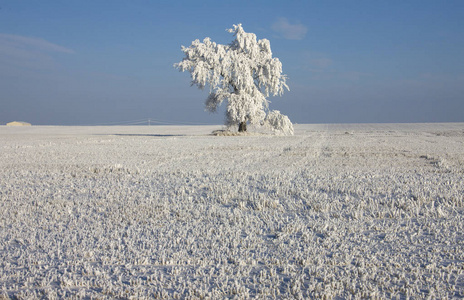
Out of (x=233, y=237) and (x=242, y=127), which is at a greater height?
(x=242, y=127)

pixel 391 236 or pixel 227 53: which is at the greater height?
pixel 227 53

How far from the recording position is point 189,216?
643 cm

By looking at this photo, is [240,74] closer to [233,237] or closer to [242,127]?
[242,127]

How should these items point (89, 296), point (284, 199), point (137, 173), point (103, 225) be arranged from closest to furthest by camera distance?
point (89, 296)
point (103, 225)
point (284, 199)
point (137, 173)

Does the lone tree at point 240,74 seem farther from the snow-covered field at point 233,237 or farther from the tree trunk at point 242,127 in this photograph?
the snow-covered field at point 233,237

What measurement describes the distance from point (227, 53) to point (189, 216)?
30591 mm

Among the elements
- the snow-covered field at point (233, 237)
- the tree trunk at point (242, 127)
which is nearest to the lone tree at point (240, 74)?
the tree trunk at point (242, 127)

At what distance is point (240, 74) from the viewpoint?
114 ft

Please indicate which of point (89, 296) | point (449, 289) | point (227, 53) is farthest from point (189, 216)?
point (227, 53)

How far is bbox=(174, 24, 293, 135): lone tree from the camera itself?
115 feet

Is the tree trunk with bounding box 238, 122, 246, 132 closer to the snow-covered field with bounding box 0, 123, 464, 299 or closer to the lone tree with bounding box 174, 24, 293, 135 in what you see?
the lone tree with bounding box 174, 24, 293, 135

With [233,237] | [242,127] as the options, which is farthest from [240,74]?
[233,237]

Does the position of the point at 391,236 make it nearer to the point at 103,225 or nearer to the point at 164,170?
the point at 103,225

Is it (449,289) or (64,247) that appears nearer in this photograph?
(449,289)
